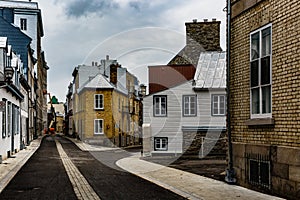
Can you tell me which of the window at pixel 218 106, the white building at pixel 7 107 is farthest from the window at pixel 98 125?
the window at pixel 218 106

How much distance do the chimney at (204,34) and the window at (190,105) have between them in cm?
592

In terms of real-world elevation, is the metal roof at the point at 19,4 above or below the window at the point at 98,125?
above

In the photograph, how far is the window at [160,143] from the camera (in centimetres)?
2972

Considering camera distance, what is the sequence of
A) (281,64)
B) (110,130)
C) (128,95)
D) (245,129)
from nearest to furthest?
(281,64)
(245,129)
(110,130)
(128,95)

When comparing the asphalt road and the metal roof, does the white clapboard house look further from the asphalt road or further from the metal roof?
the metal roof

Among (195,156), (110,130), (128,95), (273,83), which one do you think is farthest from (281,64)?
(128,95)

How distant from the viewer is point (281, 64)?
10680mm

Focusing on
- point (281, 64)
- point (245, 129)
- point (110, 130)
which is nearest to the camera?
point (281, 64)

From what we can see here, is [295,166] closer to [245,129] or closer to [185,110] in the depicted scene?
[245,129]

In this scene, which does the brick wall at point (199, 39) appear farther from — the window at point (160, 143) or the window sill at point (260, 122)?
the window sill at point (260, 122)

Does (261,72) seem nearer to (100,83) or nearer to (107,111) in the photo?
(107,111)

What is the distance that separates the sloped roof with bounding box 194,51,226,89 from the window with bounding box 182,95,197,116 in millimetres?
837

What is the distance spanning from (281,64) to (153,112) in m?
19.5

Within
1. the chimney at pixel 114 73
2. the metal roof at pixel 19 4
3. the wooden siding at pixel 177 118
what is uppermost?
the metal roof at pixel 19 4
